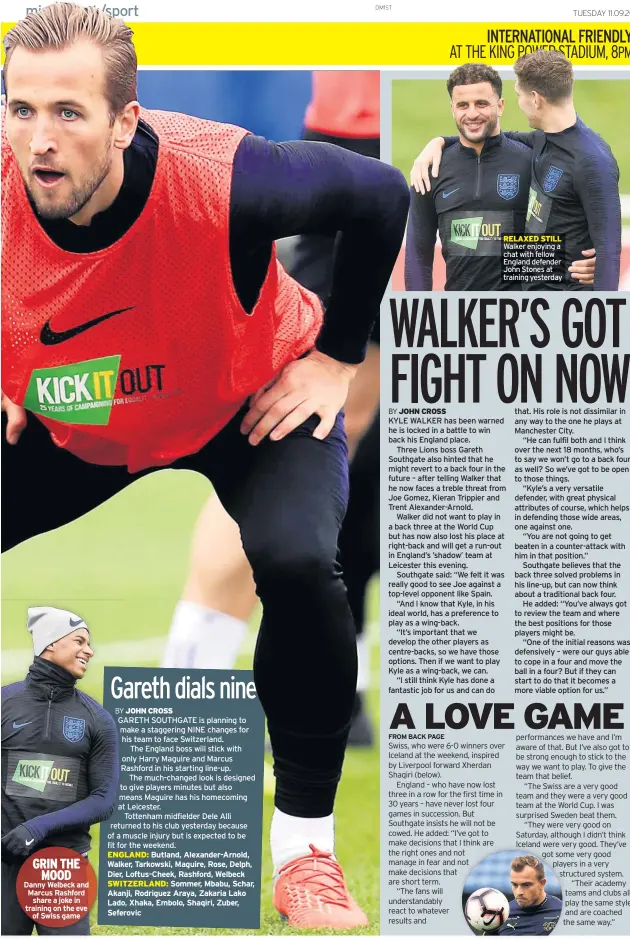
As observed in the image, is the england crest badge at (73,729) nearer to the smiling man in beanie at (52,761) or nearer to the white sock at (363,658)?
the smiling man in beanie at (52,761)

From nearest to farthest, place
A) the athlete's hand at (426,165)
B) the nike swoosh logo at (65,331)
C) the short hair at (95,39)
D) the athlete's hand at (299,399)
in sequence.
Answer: the short hair at (95,39), the nike swoosh logo at (65,331), the athlete's hand at (299,399), the athlete's hand at (426,165)

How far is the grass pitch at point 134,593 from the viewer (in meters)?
3.42

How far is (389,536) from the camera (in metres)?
3.39

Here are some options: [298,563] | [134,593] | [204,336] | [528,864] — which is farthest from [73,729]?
[528,864]

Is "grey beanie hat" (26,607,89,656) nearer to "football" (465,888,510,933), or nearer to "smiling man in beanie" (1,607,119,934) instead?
"smiling man in beanie" (1,607,119,934)

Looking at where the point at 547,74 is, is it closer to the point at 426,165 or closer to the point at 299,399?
the point at 426,165

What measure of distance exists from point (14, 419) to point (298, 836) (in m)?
1.54

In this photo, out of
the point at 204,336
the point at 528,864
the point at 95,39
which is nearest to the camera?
the point at 95,39

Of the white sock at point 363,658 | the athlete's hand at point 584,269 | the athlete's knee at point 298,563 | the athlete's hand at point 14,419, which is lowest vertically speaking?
the white sock at point 363,658

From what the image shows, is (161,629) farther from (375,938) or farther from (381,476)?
(375,938)

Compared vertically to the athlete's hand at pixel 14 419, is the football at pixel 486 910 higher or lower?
lower

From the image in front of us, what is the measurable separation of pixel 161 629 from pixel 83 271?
44.7 inches

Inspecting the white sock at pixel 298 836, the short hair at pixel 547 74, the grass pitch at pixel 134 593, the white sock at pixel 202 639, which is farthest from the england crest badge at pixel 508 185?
the white sock at pixel 298 836

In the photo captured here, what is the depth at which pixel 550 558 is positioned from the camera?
337cm
